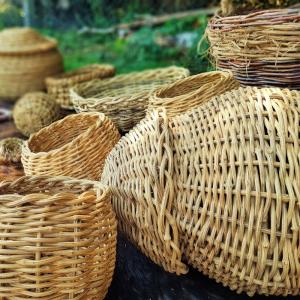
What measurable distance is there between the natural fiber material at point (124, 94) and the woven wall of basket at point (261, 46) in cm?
53

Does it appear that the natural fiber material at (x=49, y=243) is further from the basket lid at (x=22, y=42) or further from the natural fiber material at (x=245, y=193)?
the basket lid at (x=22, y=42)

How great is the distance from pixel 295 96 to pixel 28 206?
2.31 feet

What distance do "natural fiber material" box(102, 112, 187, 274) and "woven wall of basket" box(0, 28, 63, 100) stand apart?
2978 mm

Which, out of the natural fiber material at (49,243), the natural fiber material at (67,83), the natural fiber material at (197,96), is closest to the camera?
the natural fiber material at (49,243)

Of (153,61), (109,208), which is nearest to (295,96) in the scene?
(109,208)

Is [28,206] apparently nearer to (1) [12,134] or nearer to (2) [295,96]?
(2) [295,96]

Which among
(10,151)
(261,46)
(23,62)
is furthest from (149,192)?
(23,62)

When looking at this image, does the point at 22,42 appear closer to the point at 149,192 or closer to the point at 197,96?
the point at 197,96

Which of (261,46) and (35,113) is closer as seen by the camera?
(261,46)

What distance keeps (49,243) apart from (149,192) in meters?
0.28

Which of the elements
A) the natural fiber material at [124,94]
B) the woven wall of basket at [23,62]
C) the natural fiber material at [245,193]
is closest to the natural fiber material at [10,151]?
the natural fiber material at [124,94]

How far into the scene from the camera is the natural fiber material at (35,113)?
3.07 meters

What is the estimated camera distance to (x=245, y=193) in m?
1.22

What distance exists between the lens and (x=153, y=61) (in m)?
5.73
